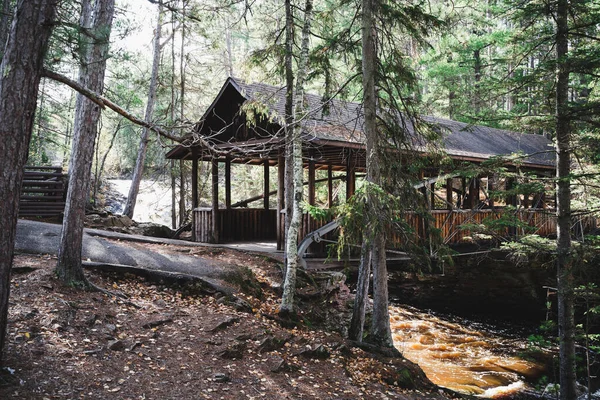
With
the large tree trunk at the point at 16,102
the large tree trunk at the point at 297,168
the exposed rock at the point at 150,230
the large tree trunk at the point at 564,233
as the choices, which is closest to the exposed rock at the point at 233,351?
the large tree trunk at the point at 297,168

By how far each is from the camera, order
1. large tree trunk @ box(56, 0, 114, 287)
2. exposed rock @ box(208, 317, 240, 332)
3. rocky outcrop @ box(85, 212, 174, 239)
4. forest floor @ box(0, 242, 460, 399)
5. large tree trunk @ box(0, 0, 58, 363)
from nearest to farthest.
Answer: large tree trunk @ box(0, 0, 58, 363) → forest floor @ box(0, 242, 460, 399) → exposed rock @ box(208, 317, 240, 332) → large tree trunk @ box(56, 0, 114, 287) → rocky outcrop @ box(85, 212, 174, 239)

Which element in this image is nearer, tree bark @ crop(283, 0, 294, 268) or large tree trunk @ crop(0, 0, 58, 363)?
large tree trunk @ crop(0, 0, 58, 363)

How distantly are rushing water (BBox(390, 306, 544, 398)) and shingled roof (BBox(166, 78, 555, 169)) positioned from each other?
4751 mm

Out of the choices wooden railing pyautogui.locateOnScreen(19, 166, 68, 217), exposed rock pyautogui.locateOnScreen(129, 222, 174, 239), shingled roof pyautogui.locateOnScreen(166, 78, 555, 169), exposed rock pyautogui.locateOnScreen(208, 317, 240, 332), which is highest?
shingled roof pyautogui.locateOnScreen(166, 78, 555, 169)

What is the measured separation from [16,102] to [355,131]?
8595mm

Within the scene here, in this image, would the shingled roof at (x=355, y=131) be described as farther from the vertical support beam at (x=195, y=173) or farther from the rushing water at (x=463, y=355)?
the rushing water at (x=463, y=355)

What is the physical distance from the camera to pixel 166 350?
5.55 meters

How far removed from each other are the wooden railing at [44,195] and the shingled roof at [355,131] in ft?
19.7

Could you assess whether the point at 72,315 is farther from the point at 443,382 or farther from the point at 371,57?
the point at 443,382

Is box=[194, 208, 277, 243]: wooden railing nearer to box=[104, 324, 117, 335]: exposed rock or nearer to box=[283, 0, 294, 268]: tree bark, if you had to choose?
box=[283, 0, 294, 268]: tree bark

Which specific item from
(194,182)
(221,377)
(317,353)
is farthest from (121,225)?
(221,377)

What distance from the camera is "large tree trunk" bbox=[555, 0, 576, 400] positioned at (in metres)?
7.89

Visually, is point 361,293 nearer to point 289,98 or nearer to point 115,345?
point 115,345

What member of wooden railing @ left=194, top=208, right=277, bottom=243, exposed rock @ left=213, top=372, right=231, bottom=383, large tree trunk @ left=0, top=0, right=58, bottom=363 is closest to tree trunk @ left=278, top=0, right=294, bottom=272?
exposed rock @ left=213, top=372, right=231, bottom=383
